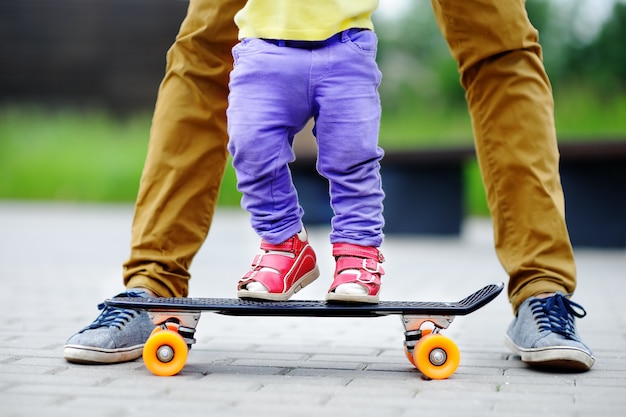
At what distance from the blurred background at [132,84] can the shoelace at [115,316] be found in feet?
32.4

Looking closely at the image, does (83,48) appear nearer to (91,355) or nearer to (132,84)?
(132,84)

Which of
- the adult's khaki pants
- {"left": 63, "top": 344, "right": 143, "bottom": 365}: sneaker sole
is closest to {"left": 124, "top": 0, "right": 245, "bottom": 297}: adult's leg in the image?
the adult's khaki pants

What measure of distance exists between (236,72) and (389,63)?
57.9 ft

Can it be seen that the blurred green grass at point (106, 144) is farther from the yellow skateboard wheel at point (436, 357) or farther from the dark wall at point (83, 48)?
the yellow skateboard wheel at point (436, 357)

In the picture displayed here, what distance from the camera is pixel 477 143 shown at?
3.22 metres

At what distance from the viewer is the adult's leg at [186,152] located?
3.10m

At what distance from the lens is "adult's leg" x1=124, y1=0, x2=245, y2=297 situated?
10.2 ft

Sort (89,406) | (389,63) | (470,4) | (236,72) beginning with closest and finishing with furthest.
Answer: (89,406) < (236,72) < (470,4) < (389,63)

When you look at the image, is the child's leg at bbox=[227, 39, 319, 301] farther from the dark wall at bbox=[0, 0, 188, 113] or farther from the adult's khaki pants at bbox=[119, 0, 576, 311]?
the dark wall at bbox=[0, 0, 188, 113]

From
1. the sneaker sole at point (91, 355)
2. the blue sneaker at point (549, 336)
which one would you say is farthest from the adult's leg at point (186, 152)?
the blue sneaker at point (549, 336)

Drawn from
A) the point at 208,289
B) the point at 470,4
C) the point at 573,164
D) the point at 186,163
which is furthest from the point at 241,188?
the point at 573,164

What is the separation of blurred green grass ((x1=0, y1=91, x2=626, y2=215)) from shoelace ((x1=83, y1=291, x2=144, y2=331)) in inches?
428

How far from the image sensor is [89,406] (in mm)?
2180

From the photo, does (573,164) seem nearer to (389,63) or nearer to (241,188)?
(241,188)
